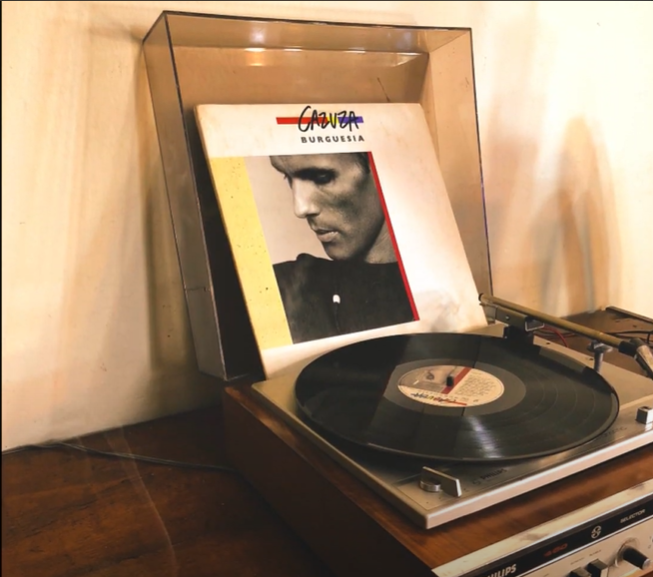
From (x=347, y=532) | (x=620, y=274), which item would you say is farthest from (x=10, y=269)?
(x=620, y=274)

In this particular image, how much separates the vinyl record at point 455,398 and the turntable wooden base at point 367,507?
0.14 feet

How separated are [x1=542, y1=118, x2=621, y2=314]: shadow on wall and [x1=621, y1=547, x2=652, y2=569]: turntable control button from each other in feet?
1.87

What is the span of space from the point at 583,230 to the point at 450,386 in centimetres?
58

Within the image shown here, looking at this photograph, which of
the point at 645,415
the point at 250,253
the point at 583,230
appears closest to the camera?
the point at 645,415

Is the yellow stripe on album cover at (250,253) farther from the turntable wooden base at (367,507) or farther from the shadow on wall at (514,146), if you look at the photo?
the shadow on wall at (514,146)

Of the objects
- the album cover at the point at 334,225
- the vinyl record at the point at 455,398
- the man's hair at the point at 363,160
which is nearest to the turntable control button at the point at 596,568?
the vinyl record at the point at 455,398

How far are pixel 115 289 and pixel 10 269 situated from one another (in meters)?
0.60

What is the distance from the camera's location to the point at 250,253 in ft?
3.34

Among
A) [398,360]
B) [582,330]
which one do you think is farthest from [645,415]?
[398,360]

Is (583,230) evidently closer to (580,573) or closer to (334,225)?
(334,225)

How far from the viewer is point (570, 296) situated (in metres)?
1.32

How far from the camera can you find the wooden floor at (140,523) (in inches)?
29.7

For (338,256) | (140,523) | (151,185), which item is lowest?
(140,523)

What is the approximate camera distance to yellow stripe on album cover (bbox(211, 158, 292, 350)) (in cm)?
100
